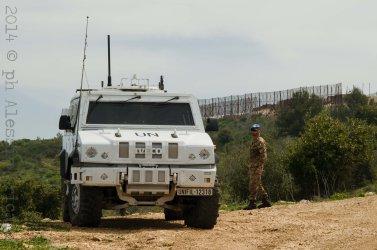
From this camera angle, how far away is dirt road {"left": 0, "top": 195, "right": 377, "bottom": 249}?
10594 millimetres

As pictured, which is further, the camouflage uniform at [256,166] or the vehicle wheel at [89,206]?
the camouflage uniform at [256,166]

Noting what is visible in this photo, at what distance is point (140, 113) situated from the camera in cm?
1342

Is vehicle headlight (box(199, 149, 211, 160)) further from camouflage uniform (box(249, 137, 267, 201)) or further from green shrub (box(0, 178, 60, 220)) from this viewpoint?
green shrub (box(0, 178, 60, 220))

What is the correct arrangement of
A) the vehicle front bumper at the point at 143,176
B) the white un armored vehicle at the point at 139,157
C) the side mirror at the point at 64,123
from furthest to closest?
the side mirror at the point at 64,123
the white un armored vehicle at the point at 139,157
the vehicle front bumper at the point at 143,176

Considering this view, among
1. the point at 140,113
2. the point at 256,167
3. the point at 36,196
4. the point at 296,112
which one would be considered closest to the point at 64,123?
the point at 140,113

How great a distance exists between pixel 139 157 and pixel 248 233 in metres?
1.89

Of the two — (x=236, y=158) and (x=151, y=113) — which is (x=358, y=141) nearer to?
(x=236, y=158)

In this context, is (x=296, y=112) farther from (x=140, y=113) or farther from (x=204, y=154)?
(x=204, y=154)

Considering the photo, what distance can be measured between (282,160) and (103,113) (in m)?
20.7

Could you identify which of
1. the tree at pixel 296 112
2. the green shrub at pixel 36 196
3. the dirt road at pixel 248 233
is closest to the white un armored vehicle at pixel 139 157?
the dirt road at pixel 248 233

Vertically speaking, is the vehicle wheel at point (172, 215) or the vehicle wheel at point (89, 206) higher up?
the vehicle wheel at point (89, 206)

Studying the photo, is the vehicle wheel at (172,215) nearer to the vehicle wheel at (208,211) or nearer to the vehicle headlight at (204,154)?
the vehicle wheel at (208,211)

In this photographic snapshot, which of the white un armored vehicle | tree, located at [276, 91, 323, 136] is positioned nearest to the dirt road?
the white un armored vehicle

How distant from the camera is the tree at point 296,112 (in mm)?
63562
